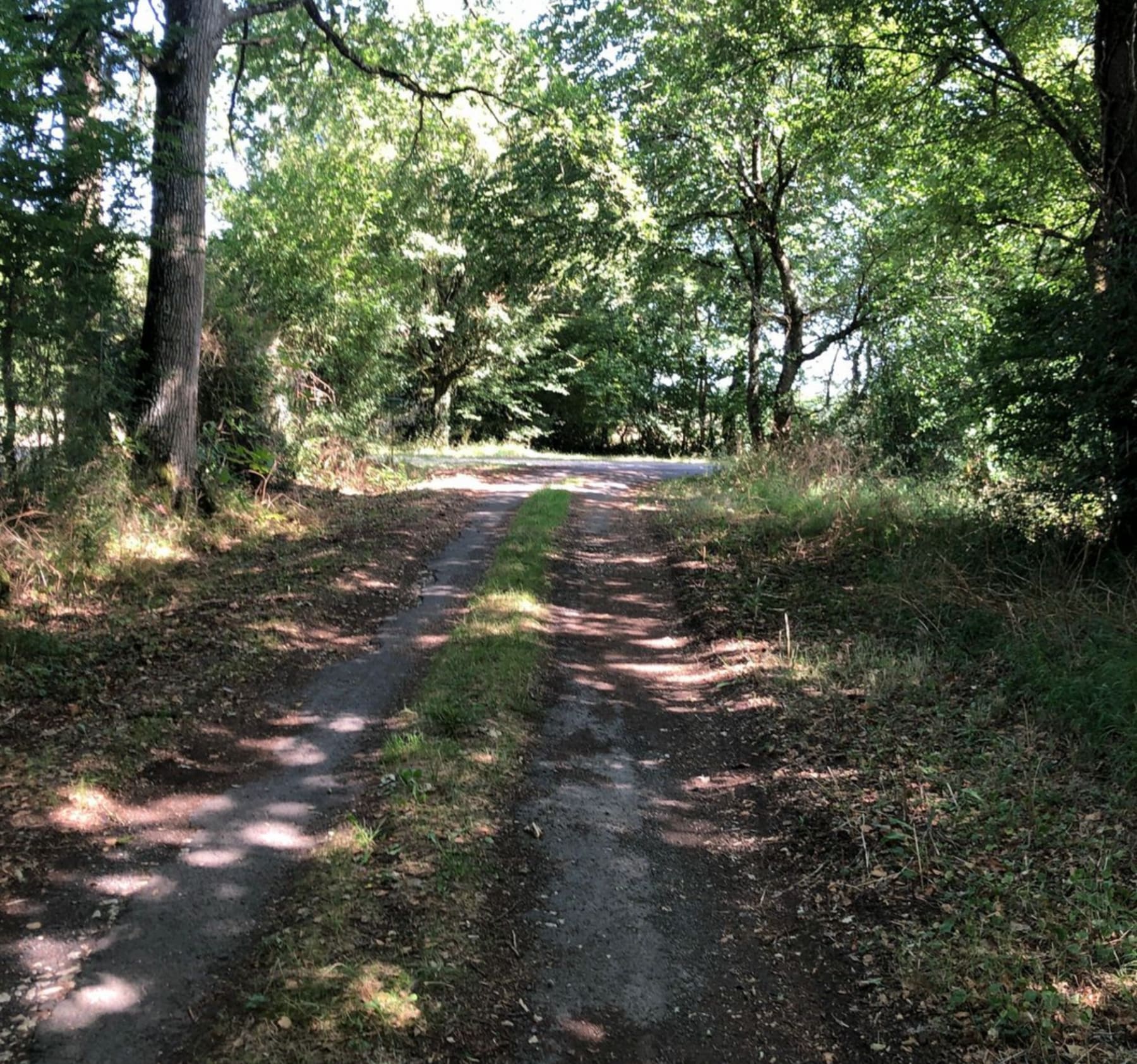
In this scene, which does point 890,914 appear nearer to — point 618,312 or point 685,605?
point 685,605

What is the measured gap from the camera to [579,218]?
14.2m

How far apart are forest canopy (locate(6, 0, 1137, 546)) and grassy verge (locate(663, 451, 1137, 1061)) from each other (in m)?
1.55

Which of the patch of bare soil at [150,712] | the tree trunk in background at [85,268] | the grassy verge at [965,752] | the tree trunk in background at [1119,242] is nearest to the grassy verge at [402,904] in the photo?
the patch of bare soil at [150,712]

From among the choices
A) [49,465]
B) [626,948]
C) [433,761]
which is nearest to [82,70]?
[49,465]

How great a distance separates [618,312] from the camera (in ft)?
85.7

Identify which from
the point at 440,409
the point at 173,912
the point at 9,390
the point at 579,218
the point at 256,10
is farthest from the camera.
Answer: the point at 440,409

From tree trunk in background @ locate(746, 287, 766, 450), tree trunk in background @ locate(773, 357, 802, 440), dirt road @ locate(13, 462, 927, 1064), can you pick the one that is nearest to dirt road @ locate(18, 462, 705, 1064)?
dirt road @ locate(13, 462, 927, 1064)

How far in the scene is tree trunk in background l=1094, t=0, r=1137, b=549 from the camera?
6.62 m

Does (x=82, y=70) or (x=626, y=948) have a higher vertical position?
(x=82, y=70)

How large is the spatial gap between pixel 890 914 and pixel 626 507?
1103 cm

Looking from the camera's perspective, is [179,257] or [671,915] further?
[179,257]

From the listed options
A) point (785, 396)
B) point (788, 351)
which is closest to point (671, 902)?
point (785, 396)

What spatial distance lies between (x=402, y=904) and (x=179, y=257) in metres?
8.71

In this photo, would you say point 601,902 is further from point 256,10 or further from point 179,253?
point 256,10
